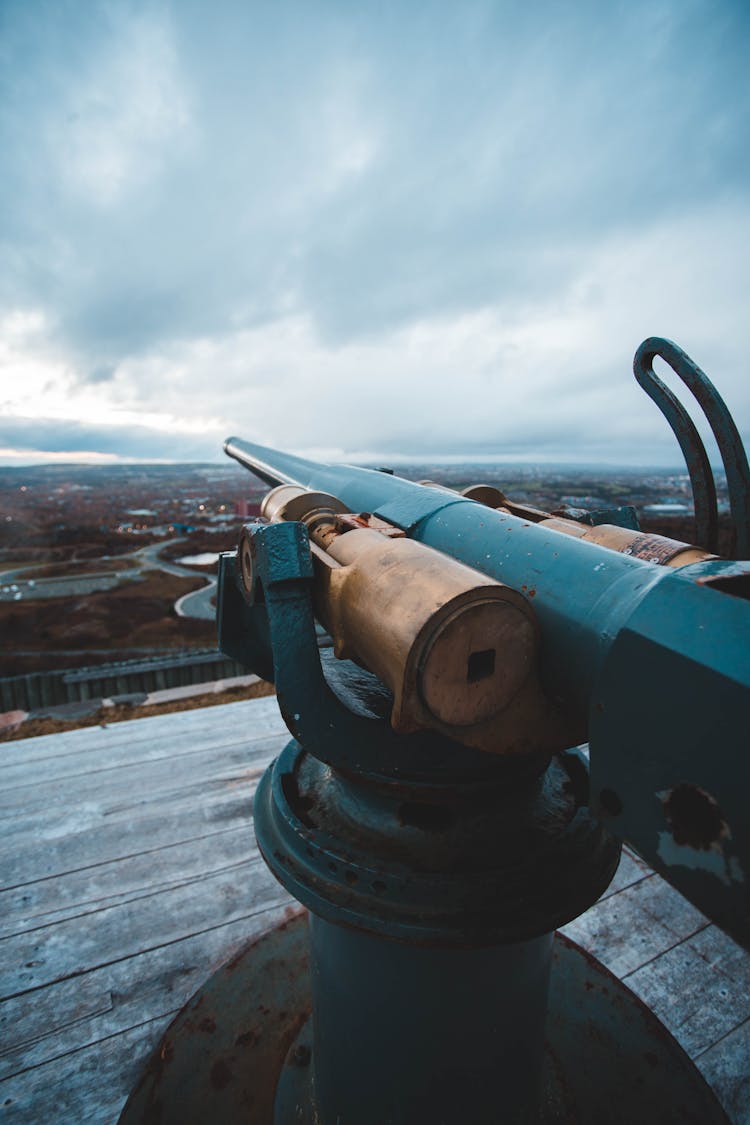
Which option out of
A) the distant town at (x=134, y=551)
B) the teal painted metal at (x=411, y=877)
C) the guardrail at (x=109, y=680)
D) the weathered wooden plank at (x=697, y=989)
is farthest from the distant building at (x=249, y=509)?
the guardrail at (x=109, y=680)

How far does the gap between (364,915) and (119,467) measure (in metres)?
131

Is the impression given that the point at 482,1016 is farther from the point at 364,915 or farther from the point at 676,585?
the point at 676,585

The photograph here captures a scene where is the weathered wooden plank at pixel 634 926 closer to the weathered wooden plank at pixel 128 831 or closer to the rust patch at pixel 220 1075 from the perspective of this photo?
the rust patch at pixel 220 1075

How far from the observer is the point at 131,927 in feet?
7.09

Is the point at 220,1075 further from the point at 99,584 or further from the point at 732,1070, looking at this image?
the point at 99,584

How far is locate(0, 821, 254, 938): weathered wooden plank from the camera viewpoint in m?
2.20

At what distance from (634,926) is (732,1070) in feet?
1.72

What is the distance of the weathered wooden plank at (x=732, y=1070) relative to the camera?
1.63 m

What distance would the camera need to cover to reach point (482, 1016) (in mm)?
1219

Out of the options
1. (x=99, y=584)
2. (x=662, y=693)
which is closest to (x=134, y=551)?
(x=99, y=584)

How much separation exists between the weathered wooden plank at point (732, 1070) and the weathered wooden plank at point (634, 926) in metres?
0.31

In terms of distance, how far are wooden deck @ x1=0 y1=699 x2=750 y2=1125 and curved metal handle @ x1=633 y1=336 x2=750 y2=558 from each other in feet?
5.97

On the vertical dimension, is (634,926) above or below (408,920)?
below

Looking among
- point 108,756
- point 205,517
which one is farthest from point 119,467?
point 108,756
